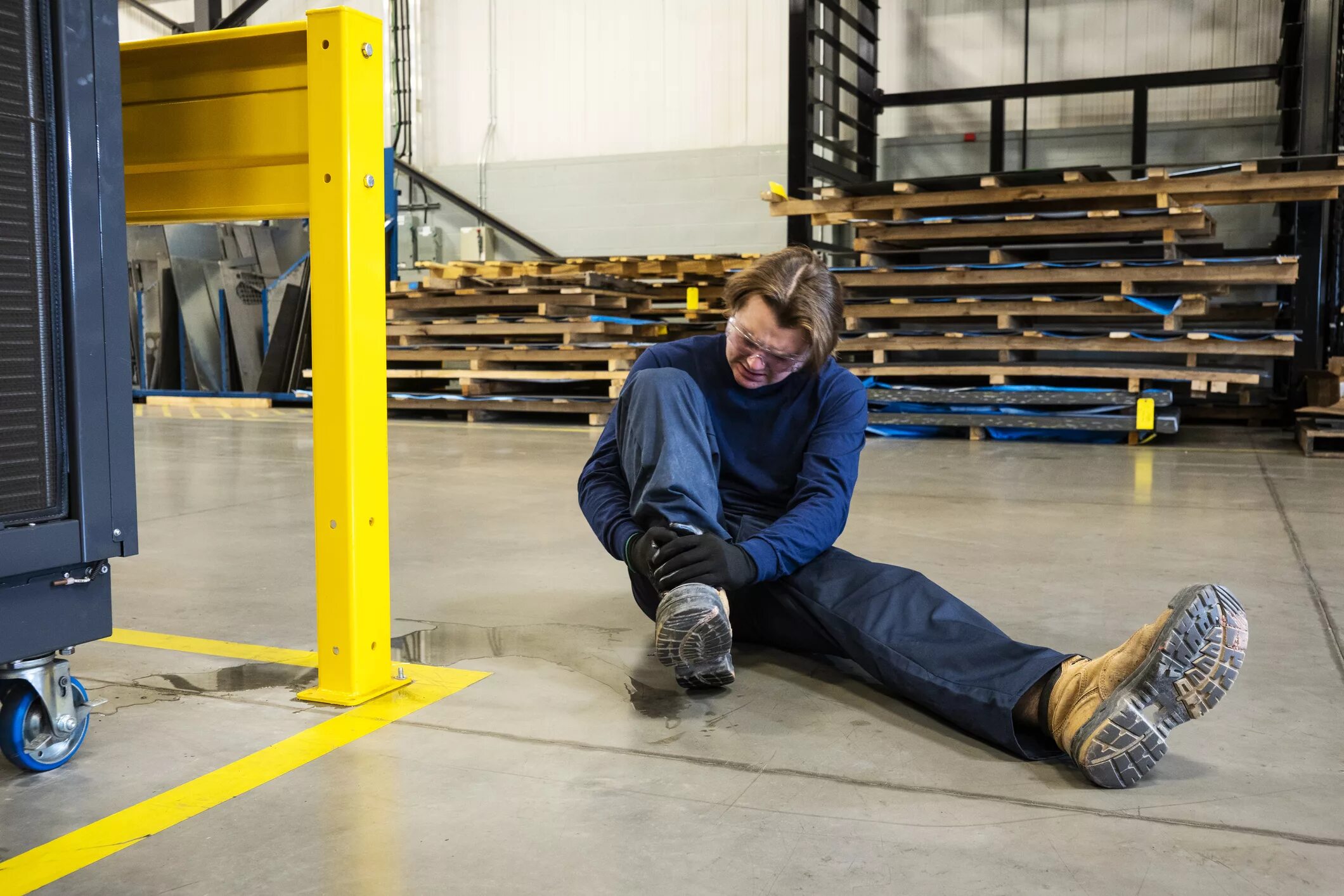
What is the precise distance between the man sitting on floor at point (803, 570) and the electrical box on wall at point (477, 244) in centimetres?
1068

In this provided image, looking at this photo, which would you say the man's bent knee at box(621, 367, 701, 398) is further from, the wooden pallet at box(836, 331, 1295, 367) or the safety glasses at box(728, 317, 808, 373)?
the wooden pallet at box(836, 331, 1295, 367)

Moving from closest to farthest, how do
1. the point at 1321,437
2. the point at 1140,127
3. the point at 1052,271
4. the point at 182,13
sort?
the point at 1321,437 < the point at 1052,271 < the point at 1140,127 < the point at 182,13

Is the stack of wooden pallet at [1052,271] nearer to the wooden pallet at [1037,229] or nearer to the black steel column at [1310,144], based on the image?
the wooden pallet at [1037,229]

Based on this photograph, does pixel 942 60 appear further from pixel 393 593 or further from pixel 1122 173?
pixel 393 593

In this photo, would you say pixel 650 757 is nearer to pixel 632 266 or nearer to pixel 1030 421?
pixel 1030 421

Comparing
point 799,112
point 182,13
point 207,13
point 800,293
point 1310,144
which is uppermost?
point 182,13

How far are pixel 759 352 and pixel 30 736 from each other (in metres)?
1.59

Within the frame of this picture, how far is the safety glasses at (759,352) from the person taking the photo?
2.45 meters

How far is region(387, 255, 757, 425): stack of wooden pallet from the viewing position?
9633 mm

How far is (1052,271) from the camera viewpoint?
7.95 m

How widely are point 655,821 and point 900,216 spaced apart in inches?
288

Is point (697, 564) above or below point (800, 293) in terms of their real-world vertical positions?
below

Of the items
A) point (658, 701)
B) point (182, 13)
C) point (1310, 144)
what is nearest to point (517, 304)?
point (1310, 144)

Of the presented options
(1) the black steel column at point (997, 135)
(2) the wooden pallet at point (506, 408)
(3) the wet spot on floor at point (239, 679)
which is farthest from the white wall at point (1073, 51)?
(3) the wet spot on floor at point (239, 679)
